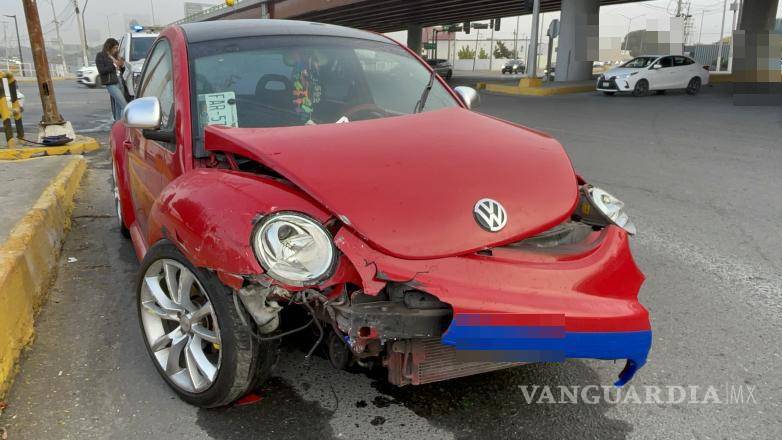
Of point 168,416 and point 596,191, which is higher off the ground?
point 596,191

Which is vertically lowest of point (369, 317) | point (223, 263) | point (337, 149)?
point (369, 317)

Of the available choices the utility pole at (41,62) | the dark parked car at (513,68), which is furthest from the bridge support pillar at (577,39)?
the dark parked car at (513,68)

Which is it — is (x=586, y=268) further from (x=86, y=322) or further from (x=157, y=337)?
(x=86, y=322)

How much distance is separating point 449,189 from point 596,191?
870 mm

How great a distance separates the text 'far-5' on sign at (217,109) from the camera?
9.60 ft

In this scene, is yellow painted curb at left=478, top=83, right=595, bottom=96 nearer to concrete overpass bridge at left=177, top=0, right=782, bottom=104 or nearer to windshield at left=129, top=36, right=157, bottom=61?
concrete overpass bridge at left=177, top=0, right=782, bottom=104

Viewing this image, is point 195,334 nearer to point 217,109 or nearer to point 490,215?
point 217,109

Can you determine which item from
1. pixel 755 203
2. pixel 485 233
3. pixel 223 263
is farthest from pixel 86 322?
pixel 755 203

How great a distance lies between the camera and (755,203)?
5.76 m

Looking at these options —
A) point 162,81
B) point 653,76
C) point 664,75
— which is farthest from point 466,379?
point 664,75

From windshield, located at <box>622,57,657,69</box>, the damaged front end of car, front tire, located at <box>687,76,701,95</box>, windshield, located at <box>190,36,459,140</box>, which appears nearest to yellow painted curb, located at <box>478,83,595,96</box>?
windshield, located at <box>622,57,657,69</box>

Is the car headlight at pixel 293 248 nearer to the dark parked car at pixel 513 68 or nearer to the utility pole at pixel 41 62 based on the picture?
the utility pole at pixel 41 62

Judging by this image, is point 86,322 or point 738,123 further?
point 738,123

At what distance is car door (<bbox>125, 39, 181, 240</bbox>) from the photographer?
3.03m
